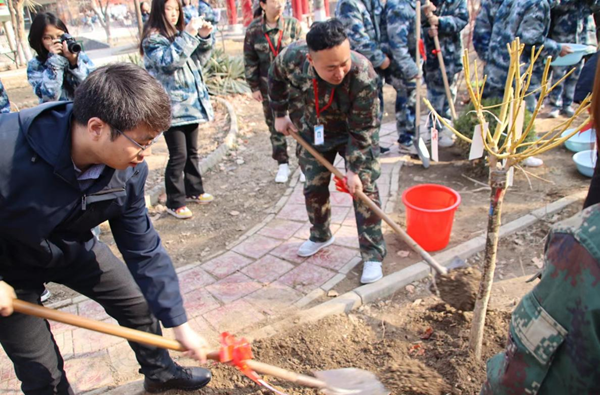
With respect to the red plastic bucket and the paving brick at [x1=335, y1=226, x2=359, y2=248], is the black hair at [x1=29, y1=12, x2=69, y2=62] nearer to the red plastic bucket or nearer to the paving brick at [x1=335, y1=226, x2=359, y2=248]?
the paving brick at [x1=335, y1=226, x2=359, y2=248]

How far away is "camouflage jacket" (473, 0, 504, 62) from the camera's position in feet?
18.9

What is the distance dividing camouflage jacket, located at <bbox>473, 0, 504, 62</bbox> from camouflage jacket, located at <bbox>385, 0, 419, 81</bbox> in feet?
3.72

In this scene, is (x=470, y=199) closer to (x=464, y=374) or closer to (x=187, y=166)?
(x=464, y=374)

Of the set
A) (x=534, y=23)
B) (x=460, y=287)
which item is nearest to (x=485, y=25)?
(x=534, y=23)

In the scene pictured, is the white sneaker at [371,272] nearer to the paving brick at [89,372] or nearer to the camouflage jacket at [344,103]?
the camouflage jacket at [344,103]

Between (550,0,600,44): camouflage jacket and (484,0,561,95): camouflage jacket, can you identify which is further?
(550,0,600,44): camouflage jacket

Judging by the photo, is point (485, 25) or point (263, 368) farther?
point (485, 25)

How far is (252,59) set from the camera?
507 centimetres

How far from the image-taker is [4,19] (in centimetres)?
1323

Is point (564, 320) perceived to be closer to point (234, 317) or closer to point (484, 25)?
point (234, 317)

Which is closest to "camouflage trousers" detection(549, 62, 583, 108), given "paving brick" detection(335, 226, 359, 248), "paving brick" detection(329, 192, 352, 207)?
"paving brick" detection(329, 192, 352, 207)

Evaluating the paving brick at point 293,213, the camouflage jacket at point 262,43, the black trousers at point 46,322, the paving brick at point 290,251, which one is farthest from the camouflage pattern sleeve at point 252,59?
the black trousers at point 46,322

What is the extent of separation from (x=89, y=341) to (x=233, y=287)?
43.0 inches

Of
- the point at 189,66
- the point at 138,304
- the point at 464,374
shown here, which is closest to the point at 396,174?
the point at 189,66
